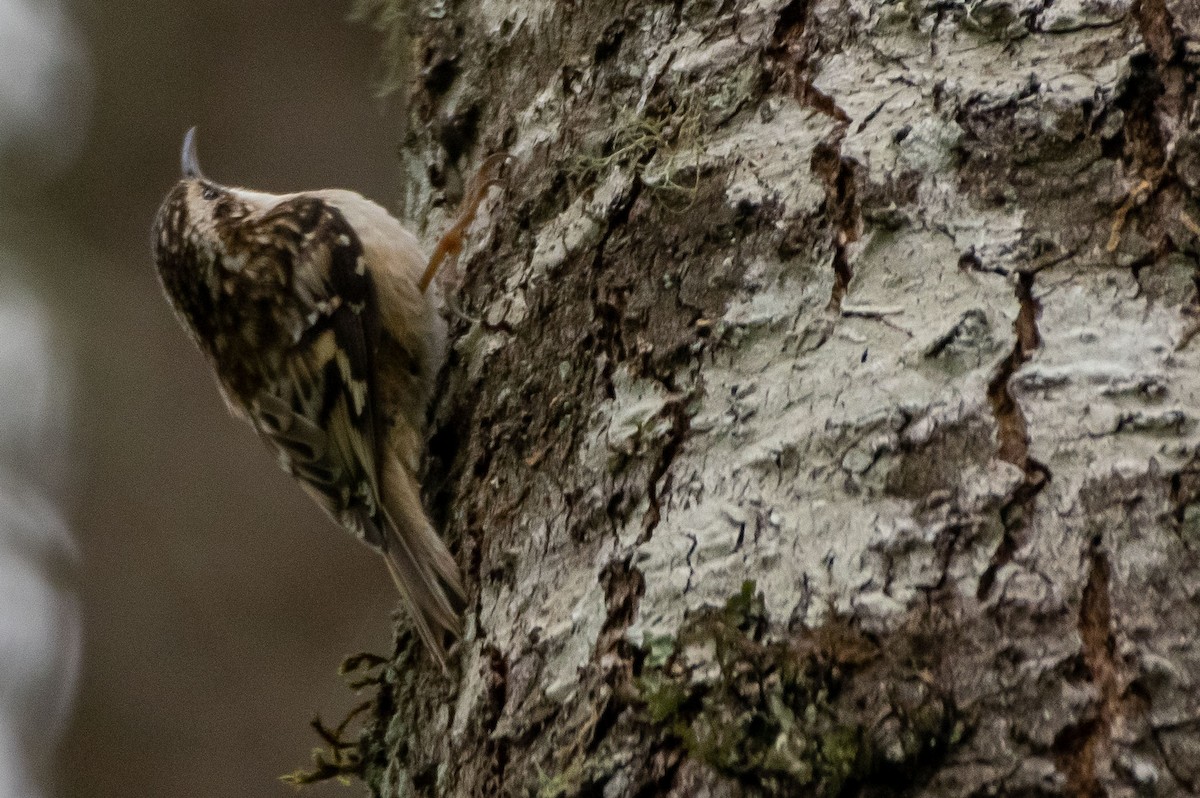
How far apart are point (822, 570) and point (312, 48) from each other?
135 inches

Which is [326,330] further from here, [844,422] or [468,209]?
[844,422]

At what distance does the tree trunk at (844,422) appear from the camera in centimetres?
128

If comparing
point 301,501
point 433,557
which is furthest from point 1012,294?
point 301,501

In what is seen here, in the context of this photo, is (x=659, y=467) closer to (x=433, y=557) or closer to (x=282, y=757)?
(x=433, y=557)

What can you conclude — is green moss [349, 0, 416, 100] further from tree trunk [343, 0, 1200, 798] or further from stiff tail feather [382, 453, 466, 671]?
stiff tail feather [382, 453, 466, 671]

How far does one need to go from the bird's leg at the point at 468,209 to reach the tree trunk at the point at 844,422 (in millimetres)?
170

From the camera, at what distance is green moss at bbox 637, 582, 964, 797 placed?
1.27 meters

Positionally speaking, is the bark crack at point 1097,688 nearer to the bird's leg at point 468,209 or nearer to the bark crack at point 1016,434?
the bark crack at point 1016,434

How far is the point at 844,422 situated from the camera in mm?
1479

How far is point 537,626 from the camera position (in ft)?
5.57

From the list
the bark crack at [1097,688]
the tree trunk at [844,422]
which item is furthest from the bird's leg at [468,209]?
the bark crack at [1097,688]

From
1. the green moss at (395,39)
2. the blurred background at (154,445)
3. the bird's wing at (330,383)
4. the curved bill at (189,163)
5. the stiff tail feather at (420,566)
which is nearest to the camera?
the stiff tail feather at (420,566)

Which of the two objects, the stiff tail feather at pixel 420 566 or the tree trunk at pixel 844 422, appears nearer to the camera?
the tree trunk at pixel 844 422

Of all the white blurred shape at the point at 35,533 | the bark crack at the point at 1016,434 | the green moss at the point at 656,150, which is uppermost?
the green moss at the point at 656,150
